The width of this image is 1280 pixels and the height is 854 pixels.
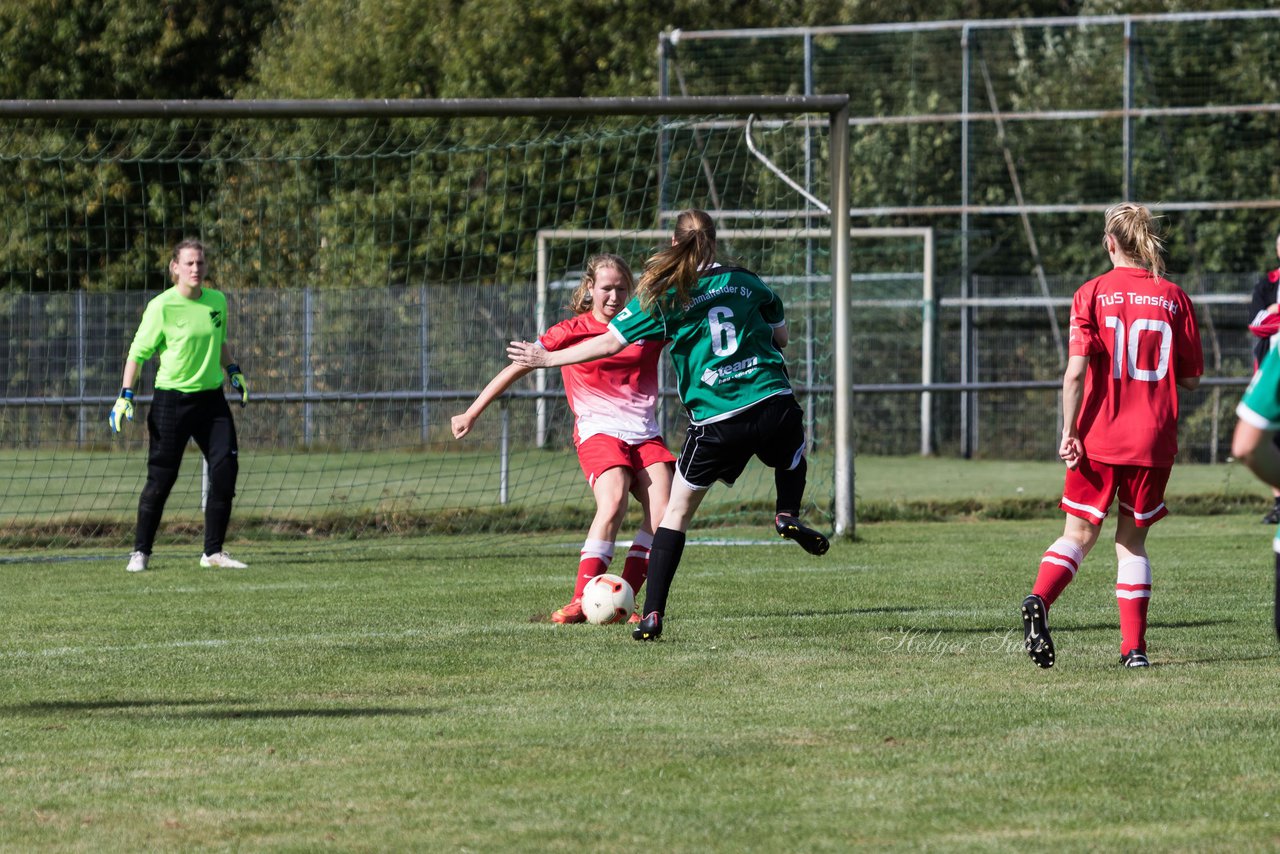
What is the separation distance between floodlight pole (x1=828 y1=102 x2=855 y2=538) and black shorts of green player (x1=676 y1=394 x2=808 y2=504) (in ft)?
15.5

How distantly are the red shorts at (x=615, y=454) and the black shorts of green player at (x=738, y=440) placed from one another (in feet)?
2.52

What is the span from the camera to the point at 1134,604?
22.4ft

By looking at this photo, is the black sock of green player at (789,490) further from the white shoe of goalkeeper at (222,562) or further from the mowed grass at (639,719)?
the white shoe of goalkeeper at (222,562)

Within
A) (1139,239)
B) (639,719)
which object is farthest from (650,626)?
(1139,239)

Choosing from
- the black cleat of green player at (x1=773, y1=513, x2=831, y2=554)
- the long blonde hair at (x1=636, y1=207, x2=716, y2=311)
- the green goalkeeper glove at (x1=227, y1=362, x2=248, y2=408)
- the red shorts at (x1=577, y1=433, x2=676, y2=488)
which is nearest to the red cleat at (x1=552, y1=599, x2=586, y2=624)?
the red shorts at (x1=577, y1=433, x2=676, y2=488)

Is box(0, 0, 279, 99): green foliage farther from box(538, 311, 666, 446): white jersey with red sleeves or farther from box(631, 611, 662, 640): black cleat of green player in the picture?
box(631, 611, 662, 640): black cleat of green player

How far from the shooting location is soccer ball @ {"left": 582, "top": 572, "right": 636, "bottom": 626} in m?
7.73

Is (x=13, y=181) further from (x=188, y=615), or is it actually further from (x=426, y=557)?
(x=188, y=615)

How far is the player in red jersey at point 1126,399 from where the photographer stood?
6.74 m

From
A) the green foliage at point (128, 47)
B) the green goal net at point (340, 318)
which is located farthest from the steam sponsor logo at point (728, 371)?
the green foliage at point (128, 47)

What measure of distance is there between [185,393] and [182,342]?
317 mm

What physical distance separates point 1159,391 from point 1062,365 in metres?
17.8

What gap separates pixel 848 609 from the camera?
340 inches

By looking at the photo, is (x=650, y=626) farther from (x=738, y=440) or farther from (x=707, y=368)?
(x=707, y=368)
